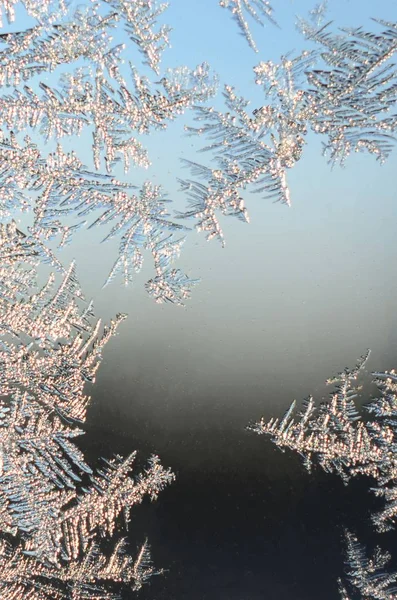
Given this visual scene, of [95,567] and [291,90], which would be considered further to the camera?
[95,567]

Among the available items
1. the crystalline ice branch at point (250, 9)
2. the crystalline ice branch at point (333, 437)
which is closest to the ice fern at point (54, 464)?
the crystalline ice branch at point (333, 437)

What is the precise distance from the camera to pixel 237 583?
510mm

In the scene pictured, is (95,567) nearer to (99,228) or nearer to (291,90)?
(99,228)

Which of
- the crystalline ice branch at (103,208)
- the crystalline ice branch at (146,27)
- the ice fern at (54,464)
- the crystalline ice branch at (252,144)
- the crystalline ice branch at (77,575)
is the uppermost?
the crystalline ice branch at (146,27)

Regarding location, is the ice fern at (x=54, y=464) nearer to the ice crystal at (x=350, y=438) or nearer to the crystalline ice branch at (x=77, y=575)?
the crystalline ice branch at (x=77, y=575)

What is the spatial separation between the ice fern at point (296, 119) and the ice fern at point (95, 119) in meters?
0.04

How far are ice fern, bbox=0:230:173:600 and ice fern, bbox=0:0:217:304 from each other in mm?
57

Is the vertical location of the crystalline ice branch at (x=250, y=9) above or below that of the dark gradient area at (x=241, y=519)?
above

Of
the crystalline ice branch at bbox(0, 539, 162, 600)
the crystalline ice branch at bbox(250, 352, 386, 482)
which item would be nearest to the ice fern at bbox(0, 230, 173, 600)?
the crystalline ice branch at bbox(0, 539, 162, 600)

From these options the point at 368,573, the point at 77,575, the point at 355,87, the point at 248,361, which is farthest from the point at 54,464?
the point at 355,87

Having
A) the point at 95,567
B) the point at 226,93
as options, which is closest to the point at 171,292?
the point at 226,93

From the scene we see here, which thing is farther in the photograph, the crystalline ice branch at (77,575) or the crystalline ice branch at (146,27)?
the crystalline ice branch at (77,575)

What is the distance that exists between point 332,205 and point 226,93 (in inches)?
5.9

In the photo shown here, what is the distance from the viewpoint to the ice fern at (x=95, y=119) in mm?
413
